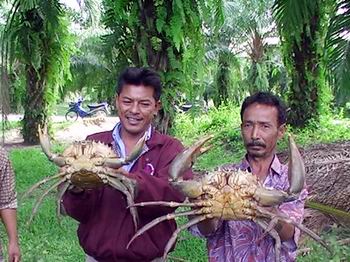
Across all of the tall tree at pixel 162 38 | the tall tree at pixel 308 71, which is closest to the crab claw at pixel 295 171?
the tall tree at pixel 162 38

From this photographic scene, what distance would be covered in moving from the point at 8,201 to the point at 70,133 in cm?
1353

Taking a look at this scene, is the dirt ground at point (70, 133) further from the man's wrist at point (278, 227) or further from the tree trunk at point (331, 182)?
the man's wrist at point (278, 227)

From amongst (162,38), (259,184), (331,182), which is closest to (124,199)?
(259,184)

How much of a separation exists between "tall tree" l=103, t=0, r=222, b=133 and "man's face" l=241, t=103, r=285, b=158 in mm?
4089

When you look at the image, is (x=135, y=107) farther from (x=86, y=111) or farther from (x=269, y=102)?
(x=86, y=111)

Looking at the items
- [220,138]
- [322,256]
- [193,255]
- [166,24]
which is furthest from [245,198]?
[220,138]

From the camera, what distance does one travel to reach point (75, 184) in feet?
7.66

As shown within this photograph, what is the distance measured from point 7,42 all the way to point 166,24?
9.18ft

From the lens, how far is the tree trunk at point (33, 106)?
11695 millimetres

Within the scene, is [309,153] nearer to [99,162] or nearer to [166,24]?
[166,24]

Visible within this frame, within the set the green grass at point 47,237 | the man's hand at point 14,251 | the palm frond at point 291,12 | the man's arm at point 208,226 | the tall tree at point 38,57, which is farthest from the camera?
the tall tree at point 38,57

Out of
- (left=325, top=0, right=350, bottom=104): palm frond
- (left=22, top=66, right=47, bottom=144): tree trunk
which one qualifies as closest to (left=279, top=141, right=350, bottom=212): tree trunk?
(left=325, top=0, right=350, bottom=104): palm frond

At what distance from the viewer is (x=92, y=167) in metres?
2.25

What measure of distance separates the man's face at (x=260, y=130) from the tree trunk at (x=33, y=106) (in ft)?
31.1
